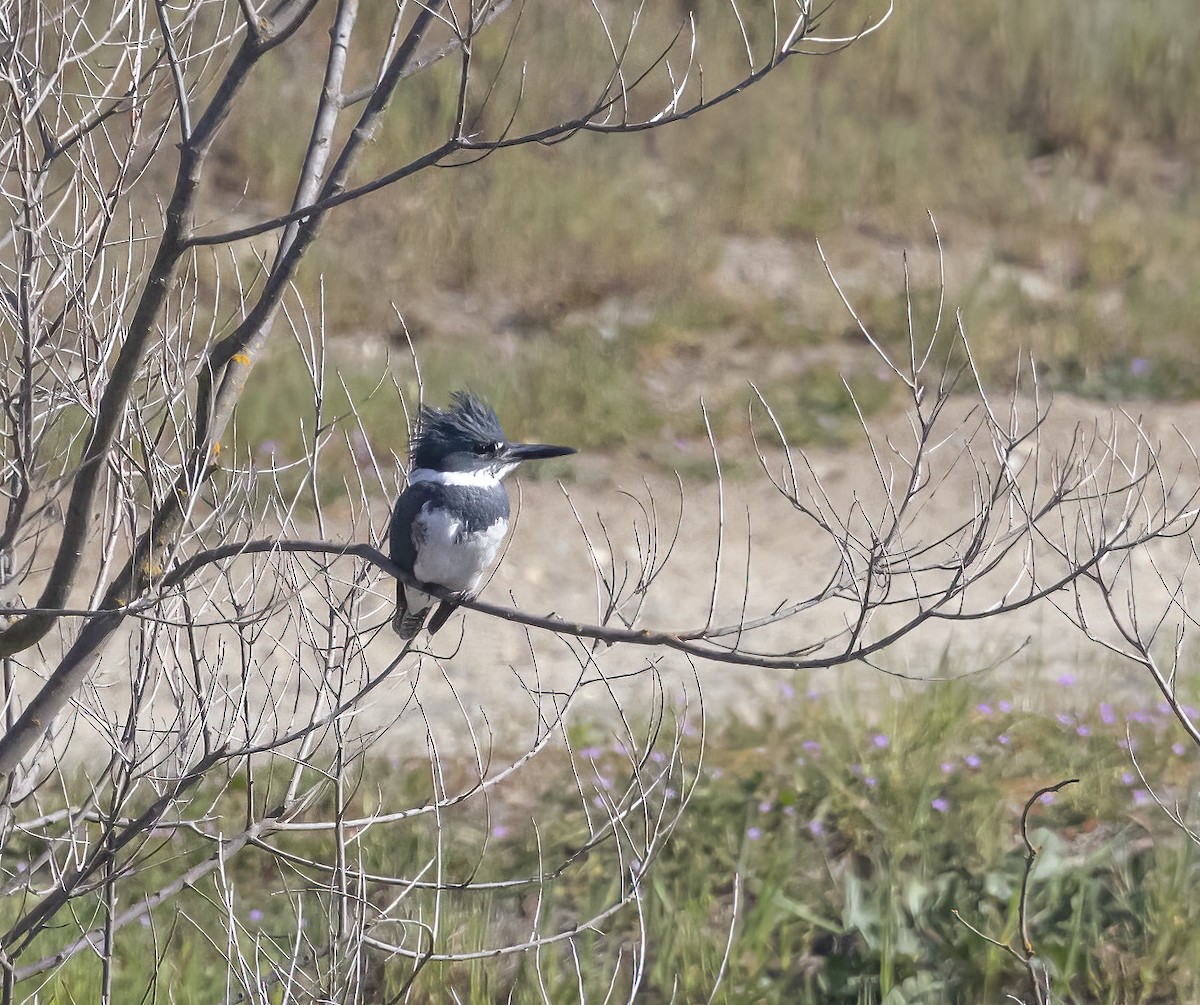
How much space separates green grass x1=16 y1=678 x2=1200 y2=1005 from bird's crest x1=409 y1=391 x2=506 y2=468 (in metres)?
1.23

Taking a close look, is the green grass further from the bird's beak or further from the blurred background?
the blurred background

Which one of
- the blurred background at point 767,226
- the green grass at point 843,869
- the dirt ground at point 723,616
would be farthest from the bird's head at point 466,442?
the blurred background at point 767,226

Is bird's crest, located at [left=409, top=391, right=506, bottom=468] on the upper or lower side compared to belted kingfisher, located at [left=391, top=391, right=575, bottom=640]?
upper

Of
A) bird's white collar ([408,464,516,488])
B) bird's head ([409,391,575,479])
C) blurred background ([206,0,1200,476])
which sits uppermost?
bird's head ([409,391,575,479])

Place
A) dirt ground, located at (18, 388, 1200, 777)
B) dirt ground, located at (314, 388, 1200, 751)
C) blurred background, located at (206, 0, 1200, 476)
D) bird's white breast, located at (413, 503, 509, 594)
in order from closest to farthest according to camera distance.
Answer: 1. bird's white breast, located at (413, 503, 509, 594)
2. dirt ground, located at (18, 388, 1200, 777)
3. dirt ground, located at (314, 388, 1200, 751)
4. blurred background, located at (206, 0, 1200, 476)

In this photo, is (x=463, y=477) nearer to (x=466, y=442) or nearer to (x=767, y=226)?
(x=466, y=442)

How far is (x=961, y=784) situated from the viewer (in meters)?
5.06

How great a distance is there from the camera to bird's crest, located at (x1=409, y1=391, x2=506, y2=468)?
11.6ft

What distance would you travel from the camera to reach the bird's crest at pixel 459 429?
3.54 meters

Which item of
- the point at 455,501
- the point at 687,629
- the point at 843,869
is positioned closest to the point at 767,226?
the point at 687,629

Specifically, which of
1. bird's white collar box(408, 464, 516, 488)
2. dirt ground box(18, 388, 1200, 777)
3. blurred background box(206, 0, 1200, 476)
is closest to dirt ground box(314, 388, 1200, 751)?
dirt ground box(18, 388, 1200, 777)

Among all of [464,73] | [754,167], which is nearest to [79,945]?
[464,73]

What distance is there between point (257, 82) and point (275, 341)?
128 inches

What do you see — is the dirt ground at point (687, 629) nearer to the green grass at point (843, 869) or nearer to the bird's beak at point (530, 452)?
the green grass at point (843, 869)
